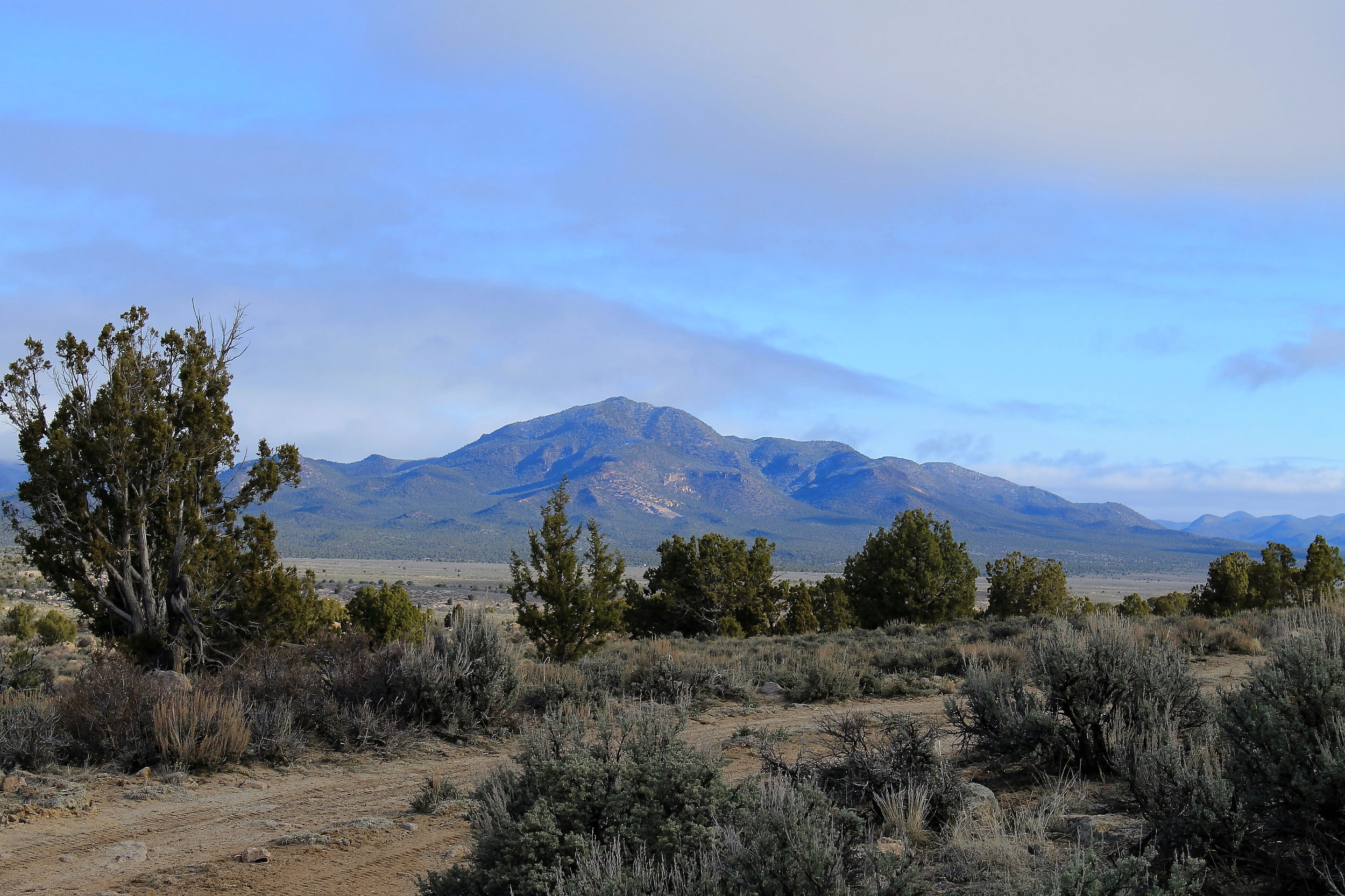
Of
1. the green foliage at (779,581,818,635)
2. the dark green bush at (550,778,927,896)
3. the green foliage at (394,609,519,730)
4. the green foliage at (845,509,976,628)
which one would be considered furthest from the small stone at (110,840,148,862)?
the green foliage at (845,509,976,628)

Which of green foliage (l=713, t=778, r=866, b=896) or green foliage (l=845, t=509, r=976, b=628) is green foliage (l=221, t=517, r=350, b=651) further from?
green foliage (l=845, t=509, r=976, b=628)

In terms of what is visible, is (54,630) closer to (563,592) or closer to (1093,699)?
Result: (563,592)

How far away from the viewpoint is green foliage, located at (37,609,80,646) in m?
32.0

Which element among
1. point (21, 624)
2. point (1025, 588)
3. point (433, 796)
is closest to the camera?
point (433, 796)

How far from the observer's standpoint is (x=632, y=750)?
18.1ft

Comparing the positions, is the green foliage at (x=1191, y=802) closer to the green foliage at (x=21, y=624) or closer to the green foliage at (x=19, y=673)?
the green foliage at (x=19, y=673)

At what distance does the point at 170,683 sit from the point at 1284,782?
11166mm

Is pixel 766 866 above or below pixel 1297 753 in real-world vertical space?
below

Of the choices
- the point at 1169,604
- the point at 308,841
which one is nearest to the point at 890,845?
the point at 308,841

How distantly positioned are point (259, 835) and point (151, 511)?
10.7m

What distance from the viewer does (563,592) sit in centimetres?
2134

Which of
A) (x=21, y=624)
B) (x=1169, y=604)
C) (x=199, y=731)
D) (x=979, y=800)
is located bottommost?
(x=1169, y=604)

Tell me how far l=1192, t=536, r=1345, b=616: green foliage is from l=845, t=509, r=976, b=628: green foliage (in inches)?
442

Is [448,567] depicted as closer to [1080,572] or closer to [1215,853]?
[1080,572]
